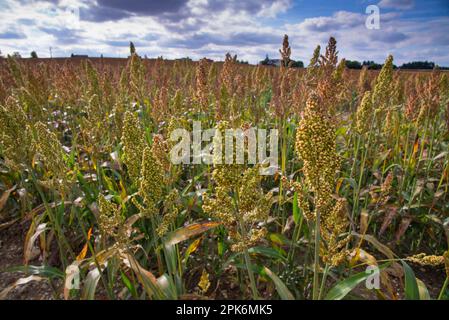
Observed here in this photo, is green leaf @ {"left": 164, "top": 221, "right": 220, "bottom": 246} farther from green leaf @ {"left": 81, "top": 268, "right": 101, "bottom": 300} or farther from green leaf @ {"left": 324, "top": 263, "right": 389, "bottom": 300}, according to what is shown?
green leaf @ {"left": 324, "top": 263, "right": 389, "bottom": 300}

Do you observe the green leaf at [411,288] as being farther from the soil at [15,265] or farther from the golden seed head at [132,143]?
the soil at [15,265]

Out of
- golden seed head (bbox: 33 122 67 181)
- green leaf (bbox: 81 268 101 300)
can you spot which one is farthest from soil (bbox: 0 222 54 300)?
golden seed head (bbox: 33 122 67 181)

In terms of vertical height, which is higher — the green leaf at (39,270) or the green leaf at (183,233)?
the green leaf at (183,233)

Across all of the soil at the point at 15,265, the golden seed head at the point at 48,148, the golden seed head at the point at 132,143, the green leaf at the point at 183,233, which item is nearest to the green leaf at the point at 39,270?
the soil at the point at 15,265

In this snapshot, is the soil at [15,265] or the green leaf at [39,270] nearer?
the green leaf at [39,270]

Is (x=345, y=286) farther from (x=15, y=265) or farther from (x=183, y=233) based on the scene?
(x=15, y=265)

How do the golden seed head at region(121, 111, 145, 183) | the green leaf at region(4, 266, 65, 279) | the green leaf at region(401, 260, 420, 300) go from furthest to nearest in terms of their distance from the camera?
the green leaf at region(4, 266, 65, 279) < the green leaf at region(401, 260, 420, 300) < the golden seed head at region(121, 111, 145, 183)

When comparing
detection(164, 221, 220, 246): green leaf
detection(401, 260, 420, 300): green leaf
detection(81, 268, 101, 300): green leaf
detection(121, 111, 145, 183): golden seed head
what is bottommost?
detection(81, 268, 101, 300): green leaf

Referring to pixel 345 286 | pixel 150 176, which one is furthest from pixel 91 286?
pixel 345 286

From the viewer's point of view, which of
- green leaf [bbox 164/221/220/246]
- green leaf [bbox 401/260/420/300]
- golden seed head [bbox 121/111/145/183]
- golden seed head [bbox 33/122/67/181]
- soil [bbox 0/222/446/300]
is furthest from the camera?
soil [bbox 0/222/446/300]

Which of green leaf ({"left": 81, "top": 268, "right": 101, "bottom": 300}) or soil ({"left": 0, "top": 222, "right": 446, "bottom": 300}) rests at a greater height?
green leaf ({"left": 81, "top": 268, "right": 101, "bottom": 300})

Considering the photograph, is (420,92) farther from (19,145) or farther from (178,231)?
(19,145)

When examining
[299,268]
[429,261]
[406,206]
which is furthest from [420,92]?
[429,261]
